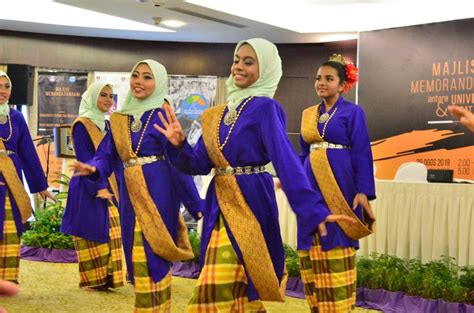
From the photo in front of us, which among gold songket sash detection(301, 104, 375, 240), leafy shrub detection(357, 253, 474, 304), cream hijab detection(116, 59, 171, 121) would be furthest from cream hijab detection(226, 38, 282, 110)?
leafy shrub detection(357, 253, 474, 304)

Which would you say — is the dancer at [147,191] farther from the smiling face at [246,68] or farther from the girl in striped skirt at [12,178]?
the girl in striped skirt at [12,178]

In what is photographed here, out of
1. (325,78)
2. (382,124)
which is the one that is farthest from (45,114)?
(325,78)

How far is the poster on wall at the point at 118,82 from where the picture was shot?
10508 millimetres

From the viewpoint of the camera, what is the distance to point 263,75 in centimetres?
Result: 298

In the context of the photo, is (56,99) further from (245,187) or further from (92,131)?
(245,187)

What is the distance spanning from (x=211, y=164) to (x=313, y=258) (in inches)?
46.6

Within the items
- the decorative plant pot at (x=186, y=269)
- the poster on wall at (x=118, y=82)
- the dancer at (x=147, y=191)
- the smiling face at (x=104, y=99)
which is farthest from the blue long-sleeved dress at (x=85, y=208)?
the poster on wall at (x=118, y=82)

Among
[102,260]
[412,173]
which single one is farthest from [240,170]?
[412,173]

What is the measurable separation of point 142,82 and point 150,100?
0.12m

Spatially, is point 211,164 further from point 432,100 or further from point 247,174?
point 432,100

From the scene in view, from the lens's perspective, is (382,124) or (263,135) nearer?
(263,135)

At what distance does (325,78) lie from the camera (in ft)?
13.4

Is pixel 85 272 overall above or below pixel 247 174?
below

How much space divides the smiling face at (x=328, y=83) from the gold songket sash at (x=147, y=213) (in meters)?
1.11
